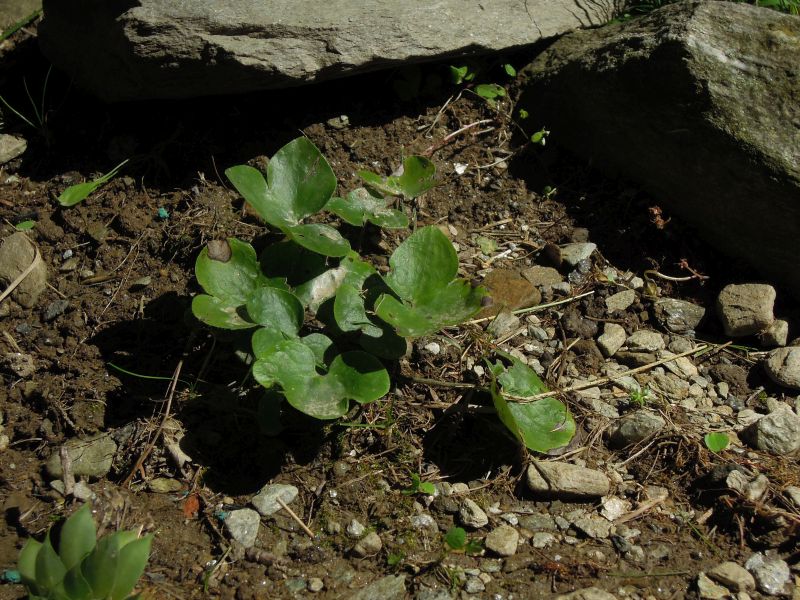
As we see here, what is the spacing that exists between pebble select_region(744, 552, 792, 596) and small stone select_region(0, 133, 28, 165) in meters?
2.57

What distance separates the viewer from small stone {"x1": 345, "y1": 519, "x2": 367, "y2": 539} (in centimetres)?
186

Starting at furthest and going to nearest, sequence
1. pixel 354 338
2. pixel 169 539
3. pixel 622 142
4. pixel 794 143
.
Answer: pixel 622 142 < pixel 794 143 < pixel 354 338 < pixel 169 539

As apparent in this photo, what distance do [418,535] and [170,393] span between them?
0.77 meters

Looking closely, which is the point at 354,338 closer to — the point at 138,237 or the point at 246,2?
the point at 138,237

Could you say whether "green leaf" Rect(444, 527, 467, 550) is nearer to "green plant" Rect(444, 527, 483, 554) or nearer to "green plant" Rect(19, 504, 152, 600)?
"green plant" Rect(444, 527, 483, 554)

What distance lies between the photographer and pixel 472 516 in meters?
1.88

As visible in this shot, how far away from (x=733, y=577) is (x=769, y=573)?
0.33ft

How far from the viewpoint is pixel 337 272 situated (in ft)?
6.98

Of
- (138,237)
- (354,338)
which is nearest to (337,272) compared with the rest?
(354,338)

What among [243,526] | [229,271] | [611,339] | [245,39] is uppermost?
[245,39]

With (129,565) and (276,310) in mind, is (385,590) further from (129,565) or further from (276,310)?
(276,310)

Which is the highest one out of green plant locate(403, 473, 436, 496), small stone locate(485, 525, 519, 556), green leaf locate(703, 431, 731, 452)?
green leaf locate(703, 431, 731, 452)

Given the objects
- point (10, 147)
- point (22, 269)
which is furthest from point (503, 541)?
point (10, 147)

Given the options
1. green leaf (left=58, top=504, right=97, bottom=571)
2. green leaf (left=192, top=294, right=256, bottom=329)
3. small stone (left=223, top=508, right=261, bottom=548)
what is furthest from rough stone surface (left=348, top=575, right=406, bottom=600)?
green leaf (left=192, top=294, right=256, bottom=329)
